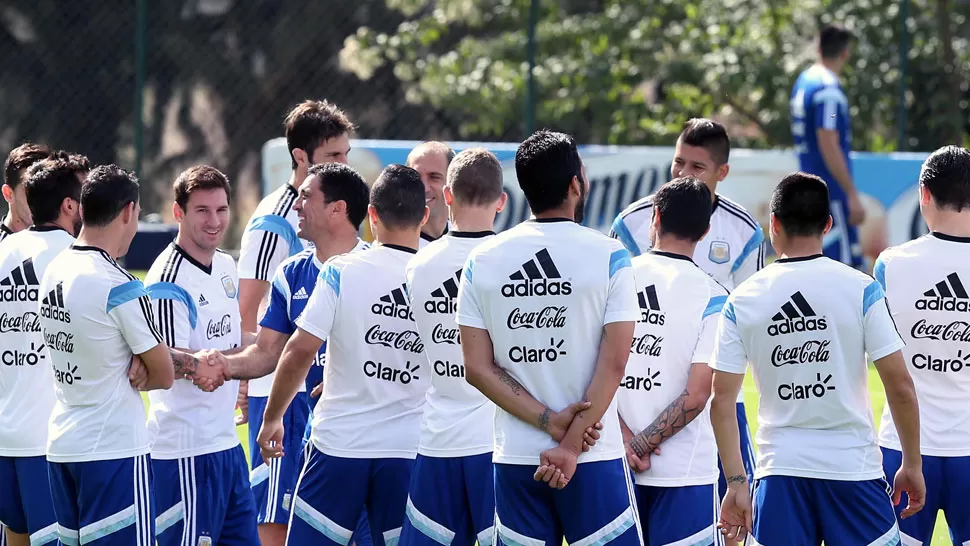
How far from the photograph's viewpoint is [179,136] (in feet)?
64.0

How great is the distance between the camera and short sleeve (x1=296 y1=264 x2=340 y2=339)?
5.07 meters

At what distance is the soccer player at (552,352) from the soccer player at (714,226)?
165 cm

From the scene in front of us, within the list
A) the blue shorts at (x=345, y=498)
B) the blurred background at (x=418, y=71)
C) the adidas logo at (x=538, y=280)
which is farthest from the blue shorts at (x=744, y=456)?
the blurred background at (x=418, y=71)

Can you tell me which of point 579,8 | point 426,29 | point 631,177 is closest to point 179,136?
point 426,29

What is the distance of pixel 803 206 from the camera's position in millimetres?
4684

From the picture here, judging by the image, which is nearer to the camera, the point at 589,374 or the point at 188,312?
the point at 589,374

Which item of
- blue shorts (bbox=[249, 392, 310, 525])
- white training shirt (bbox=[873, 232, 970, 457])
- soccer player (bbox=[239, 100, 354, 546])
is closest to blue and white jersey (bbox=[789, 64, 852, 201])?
soccer player (bbox=[239, 100, 354, 546])

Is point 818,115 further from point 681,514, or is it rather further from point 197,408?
point 197,408

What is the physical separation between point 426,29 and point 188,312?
14.4m

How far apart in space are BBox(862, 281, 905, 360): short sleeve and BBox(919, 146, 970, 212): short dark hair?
2.67 feet

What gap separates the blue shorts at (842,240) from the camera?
38.6 feet

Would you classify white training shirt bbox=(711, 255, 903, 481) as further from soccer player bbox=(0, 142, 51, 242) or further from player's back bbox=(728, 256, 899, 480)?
soccer player bbox=(0, 142, 51, 242)

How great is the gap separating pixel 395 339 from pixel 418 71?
47.0 feet

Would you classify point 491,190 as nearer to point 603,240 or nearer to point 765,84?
point 603,240
